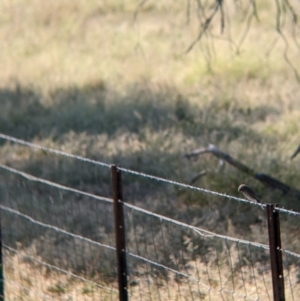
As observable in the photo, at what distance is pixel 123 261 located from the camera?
4.51 meters

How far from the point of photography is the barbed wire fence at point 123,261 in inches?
204

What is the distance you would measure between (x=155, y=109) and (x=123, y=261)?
25.4 feet

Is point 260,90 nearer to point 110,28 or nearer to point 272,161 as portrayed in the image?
point 272,161

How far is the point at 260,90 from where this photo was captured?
13.2 m

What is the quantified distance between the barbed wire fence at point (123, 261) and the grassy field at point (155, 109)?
0.25 meters

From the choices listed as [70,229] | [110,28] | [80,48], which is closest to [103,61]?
[80,48]

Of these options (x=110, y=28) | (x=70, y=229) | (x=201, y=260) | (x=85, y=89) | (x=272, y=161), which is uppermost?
(x=110, y=28)

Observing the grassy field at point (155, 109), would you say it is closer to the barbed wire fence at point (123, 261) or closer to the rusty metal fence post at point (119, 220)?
the barbed wire fence at point (123, 261)

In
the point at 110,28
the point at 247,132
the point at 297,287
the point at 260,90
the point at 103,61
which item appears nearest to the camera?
the point at 297,287

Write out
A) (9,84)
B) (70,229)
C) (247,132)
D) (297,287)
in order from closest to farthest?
(297,287) < (70,229) < (247,132) < (9,84)

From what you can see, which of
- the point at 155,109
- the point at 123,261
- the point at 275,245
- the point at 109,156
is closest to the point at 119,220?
the point at 123,261

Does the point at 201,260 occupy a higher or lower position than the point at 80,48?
lower

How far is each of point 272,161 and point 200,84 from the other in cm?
563

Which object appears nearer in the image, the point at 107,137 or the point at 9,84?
the point at 107,137
